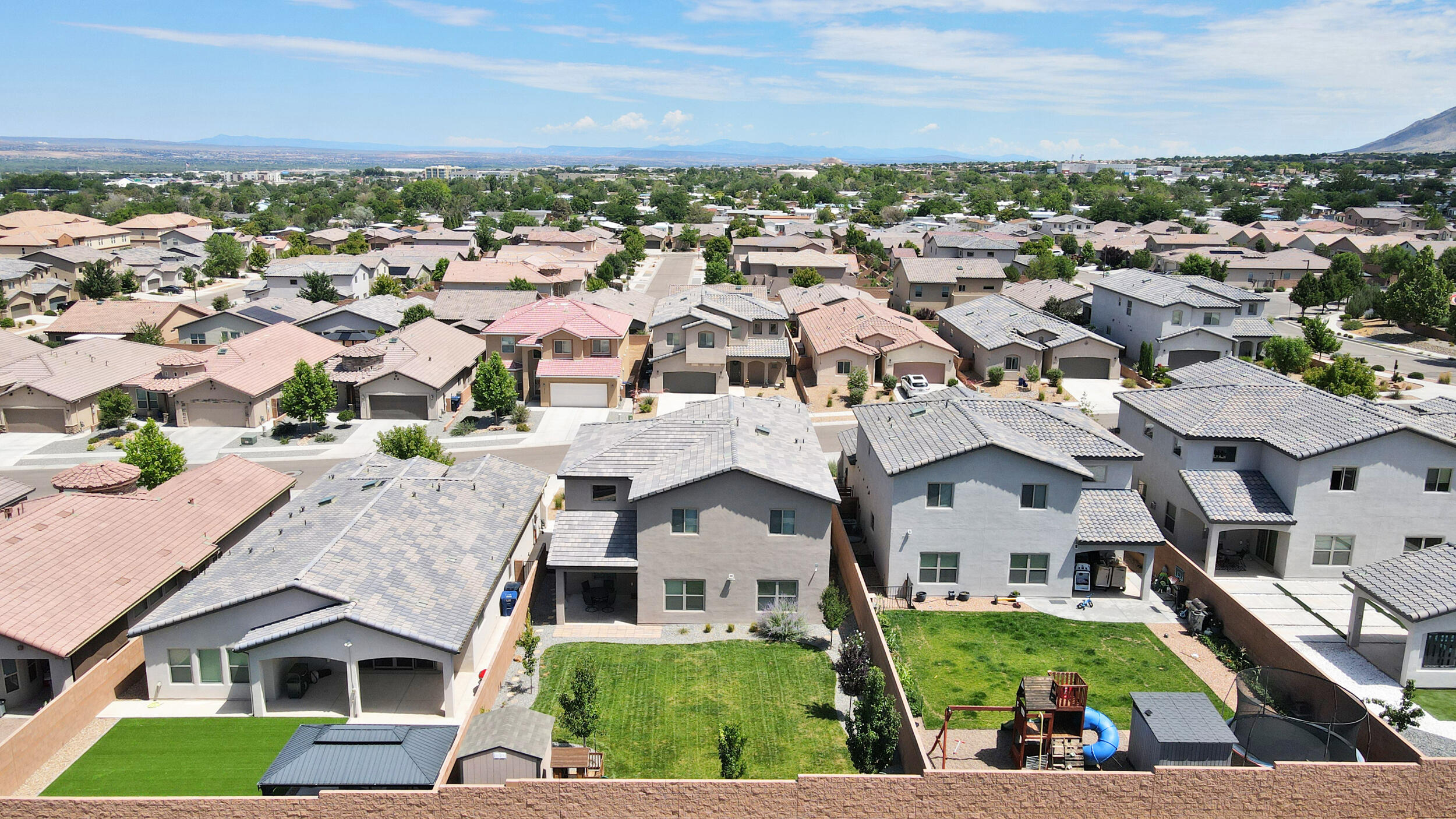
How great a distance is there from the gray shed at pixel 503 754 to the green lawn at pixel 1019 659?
10908mm

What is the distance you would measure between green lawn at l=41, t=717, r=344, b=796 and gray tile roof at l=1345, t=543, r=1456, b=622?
3129 centimetres

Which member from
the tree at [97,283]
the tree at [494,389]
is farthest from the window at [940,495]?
the tree at [97,283]

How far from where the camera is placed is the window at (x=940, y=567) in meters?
34.0

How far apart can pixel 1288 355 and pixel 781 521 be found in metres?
50.1

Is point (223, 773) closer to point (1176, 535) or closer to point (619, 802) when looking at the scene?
point (619, 802)

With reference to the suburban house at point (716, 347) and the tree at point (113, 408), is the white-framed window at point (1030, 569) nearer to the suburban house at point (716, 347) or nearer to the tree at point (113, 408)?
the suburban house at point (716, 347)

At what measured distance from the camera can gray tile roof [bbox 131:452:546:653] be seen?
2652 centimetres

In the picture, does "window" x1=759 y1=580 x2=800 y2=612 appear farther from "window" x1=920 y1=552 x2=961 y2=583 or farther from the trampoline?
the trampoline

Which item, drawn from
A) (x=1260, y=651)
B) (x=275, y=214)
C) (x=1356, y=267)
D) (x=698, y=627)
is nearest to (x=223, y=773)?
(x=698, y=627)

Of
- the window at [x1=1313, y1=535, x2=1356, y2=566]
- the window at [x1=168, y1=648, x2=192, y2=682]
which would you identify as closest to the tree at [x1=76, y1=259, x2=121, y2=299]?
the window at [x1=168, y1=648, x2=192, y2=682]

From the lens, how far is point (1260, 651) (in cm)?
2959

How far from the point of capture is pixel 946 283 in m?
89.1

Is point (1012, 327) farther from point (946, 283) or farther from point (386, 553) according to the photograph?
point (386, 553)

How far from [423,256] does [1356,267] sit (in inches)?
4130
